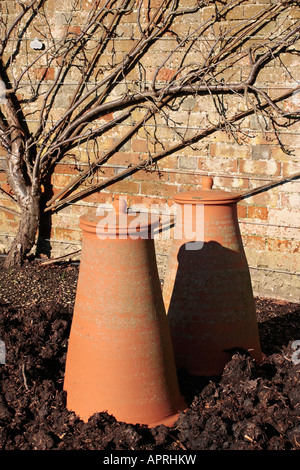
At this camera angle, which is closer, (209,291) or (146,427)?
(146,427)

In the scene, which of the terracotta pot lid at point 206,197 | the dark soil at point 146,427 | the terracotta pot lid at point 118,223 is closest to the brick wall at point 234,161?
the dark soil at point 146,427

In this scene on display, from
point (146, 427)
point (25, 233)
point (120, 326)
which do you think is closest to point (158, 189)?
point (25, 233)

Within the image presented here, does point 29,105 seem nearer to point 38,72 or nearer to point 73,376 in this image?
point 38,72

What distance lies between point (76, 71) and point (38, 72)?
42cm

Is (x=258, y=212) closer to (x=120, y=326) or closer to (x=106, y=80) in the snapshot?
(x=106, y=80)

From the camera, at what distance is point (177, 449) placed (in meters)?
2.43

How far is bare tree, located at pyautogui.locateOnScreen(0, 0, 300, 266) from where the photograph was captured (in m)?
4.46

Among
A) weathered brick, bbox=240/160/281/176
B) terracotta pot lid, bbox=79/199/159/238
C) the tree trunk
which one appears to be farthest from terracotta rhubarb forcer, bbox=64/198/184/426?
the tree trunk

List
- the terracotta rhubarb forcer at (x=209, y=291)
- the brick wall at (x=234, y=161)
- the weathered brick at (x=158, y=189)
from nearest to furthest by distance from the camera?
the terracotta rhubarb forcer at (x=209, y=291) < the brick wall at (x=234, y=161) < the weathered brick at (x=158, y=189)

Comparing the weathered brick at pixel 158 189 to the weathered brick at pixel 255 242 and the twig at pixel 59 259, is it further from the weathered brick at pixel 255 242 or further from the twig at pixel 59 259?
the twig at pixel 59 259

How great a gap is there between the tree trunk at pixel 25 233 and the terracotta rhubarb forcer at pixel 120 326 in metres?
2.92

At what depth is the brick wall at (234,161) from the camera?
445 cm

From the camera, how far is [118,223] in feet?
8.17

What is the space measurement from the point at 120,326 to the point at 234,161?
252 centimetres
